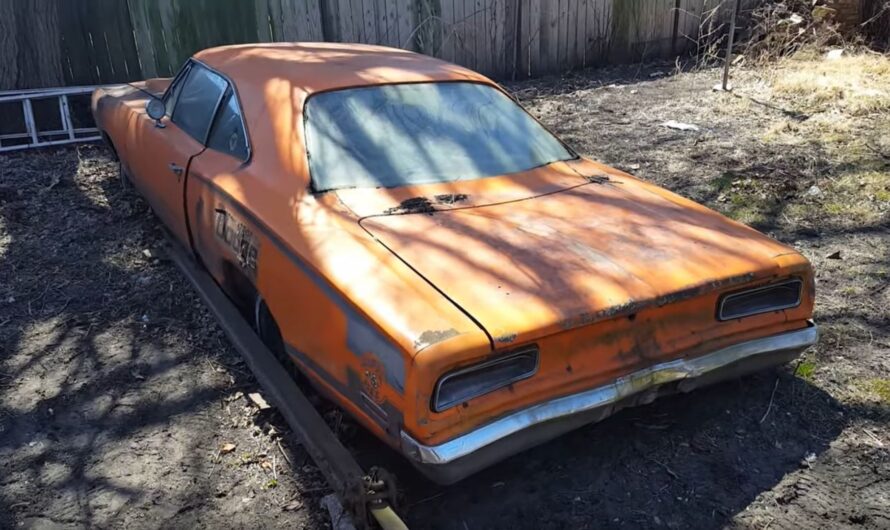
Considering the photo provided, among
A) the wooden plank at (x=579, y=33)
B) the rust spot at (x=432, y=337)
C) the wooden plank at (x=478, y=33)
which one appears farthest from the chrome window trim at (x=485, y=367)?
the wooden plank at (x=579, y=33)

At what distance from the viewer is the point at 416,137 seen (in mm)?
3613

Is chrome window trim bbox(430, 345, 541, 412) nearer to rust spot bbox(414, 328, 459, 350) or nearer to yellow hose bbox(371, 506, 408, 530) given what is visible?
rust spot bbox(414, 328, 459, 350)

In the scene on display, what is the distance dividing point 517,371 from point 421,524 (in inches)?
27.4

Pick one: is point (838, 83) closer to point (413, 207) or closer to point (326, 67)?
point (326, 67)

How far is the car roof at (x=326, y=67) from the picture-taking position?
3742 mm

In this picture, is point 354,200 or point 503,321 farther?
point 354,200

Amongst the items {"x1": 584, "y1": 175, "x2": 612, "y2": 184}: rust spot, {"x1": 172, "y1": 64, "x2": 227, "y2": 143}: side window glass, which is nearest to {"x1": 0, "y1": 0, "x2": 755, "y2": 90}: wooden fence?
{"x1": 172, "y1": 64, "x2": 227, "y2": 143}: side window glass

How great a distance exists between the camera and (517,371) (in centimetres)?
252

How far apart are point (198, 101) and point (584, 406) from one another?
3.01 m

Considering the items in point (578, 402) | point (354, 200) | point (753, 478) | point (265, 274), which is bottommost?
point (753, 478)

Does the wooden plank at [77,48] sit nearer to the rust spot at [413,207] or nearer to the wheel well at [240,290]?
the wheel well at [240,290]

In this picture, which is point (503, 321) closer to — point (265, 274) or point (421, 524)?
point (421, 524)

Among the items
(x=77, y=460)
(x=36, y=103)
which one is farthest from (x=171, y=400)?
(x=36, y=103)

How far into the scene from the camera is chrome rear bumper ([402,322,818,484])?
2.40m
